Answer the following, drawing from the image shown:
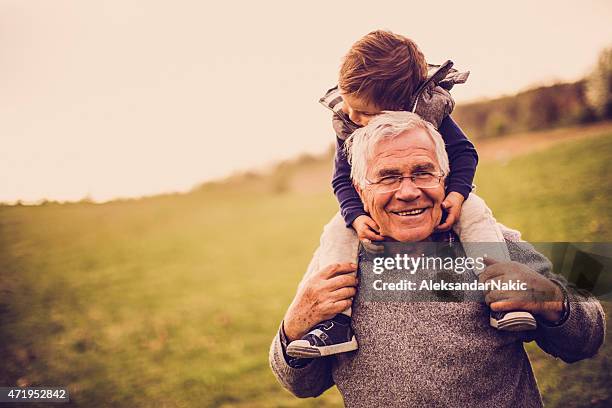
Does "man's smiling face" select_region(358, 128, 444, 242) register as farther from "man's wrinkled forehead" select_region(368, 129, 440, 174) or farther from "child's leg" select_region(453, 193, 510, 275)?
"child's leg" select_region(453, 193, 510, 275)

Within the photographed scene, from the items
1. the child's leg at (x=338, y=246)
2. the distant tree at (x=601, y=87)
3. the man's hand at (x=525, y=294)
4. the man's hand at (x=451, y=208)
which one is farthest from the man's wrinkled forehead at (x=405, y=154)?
the distant tree at (x=601, y=87)

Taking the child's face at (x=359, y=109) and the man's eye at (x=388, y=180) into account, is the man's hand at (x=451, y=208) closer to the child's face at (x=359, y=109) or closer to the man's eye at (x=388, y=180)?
the man's eye at (x=388, y=180)

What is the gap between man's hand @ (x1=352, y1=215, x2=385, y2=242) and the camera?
5.48 ft

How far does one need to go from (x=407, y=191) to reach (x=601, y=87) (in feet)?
15.8

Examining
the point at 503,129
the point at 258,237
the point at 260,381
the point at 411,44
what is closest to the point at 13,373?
the point at 260,381

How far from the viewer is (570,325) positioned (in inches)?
58.1

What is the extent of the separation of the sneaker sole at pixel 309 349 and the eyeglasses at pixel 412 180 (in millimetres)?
554

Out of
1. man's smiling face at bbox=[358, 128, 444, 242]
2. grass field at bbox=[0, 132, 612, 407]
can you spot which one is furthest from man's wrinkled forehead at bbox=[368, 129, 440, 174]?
grass field at bbox=[0, 132, 612, 407]

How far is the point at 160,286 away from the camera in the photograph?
23.1 ft

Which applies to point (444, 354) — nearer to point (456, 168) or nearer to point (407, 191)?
point (407, 191)

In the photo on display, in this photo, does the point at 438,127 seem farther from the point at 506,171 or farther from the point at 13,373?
the point at 506,171

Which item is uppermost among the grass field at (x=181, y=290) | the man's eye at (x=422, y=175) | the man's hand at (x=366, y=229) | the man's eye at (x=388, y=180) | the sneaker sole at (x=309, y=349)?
the man's eye at (x=422, y=175)

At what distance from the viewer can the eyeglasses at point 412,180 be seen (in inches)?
63.5

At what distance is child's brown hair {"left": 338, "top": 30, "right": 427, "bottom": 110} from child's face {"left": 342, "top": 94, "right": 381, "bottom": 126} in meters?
0.02
